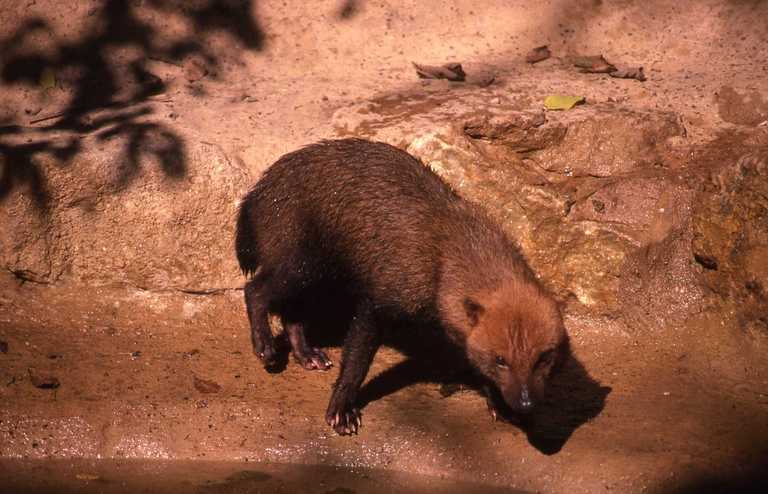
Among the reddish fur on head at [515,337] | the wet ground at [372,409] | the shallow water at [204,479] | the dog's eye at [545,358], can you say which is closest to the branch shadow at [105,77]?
the wet ground at [372,409]

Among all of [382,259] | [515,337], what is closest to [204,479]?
[382,259]

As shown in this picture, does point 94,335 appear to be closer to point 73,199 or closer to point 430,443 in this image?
point 73,199

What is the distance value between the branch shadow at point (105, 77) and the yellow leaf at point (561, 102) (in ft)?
8.66

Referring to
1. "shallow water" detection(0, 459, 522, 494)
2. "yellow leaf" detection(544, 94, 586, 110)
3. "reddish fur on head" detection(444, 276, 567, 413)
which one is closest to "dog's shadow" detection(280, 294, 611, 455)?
"reddish fur on head" detection(444, 276, 567, 413)

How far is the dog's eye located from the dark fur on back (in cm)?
2

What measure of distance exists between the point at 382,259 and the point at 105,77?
10.6 ft

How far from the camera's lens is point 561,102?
23.8 ft

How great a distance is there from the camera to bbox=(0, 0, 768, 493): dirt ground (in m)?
5.32

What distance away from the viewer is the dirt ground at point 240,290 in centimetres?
532

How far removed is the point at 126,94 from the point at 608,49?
4156mm

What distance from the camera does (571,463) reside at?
522 centimetres

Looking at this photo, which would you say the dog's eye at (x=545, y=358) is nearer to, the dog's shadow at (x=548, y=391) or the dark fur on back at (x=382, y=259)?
the dark fur on back at (x=382, y=259)

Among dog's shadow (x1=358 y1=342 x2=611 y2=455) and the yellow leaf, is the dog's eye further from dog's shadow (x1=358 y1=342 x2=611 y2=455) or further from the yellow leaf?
the yellow leaf

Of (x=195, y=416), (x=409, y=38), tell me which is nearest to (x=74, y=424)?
(x=195, y=416)
